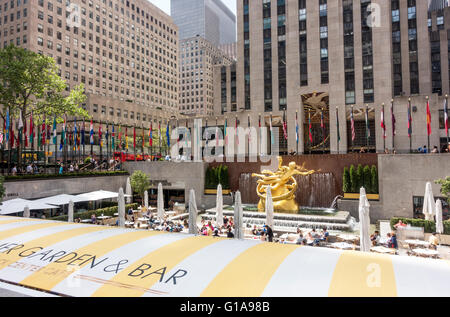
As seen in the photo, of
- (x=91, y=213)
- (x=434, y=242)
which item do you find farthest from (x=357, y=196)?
(x=91, y=213)

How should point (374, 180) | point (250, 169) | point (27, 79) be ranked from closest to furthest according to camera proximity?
point (374, 180) < point (27, 79) < point (250, 169)

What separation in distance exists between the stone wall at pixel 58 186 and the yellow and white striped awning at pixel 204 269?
23261 millimetres

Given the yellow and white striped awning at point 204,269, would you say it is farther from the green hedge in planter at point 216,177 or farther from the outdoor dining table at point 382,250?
the green hedge in planter at point 216,177

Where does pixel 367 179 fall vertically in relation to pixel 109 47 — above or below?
below

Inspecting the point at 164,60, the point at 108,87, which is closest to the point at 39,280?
the point at 108,87

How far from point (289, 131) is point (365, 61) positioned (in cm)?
1523

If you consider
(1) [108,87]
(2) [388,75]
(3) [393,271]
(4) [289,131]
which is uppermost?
(1) [108,87]

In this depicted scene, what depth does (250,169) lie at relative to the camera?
35.4 m

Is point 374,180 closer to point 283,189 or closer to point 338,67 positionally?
point 283,189

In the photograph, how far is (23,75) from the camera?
33.0m

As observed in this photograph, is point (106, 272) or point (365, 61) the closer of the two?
point (106, 272)

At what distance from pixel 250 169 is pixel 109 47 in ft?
248

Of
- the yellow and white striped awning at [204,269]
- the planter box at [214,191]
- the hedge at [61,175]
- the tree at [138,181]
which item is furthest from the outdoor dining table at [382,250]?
the hedge at [61,175]

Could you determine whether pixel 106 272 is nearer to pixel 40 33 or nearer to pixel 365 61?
pixel 365 61
